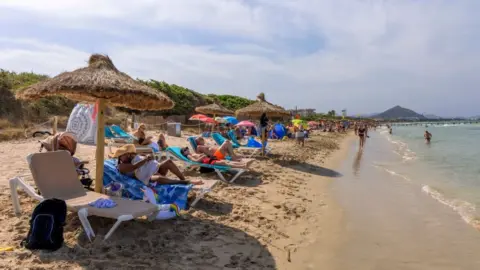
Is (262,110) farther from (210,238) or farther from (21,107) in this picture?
(21,107)

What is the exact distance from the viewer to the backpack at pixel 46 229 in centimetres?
337

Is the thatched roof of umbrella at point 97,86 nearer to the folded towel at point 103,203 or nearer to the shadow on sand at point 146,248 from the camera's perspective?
the folded towel at point 103,203

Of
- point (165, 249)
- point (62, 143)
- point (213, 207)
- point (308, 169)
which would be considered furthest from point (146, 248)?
point (308, 169)

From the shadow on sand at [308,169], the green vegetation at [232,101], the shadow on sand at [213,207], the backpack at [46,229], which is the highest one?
the green vegetation at [232,101]

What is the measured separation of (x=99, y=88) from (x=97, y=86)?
1.3 inches

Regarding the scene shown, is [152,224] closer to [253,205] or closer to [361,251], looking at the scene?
[253,205]

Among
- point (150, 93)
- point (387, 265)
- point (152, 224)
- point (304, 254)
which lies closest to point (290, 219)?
point (304, 254)

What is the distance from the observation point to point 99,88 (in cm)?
414

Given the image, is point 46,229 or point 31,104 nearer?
point 46,229

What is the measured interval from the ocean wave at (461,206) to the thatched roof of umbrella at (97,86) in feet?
17.0

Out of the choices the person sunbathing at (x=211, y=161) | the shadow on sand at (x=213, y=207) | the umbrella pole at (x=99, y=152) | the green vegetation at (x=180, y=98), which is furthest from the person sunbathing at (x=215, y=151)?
the green vegetation at (x=180, y=98)

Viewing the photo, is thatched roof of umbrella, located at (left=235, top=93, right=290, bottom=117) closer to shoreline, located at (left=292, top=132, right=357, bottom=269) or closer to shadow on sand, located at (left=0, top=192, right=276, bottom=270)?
shoreline, located at (left=292, top=132, right=357, bottom=269)

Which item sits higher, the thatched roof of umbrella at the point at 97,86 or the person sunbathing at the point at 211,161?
the thatched roof of umbrella at the point at 97,86

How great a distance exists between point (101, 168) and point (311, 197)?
4019mm
